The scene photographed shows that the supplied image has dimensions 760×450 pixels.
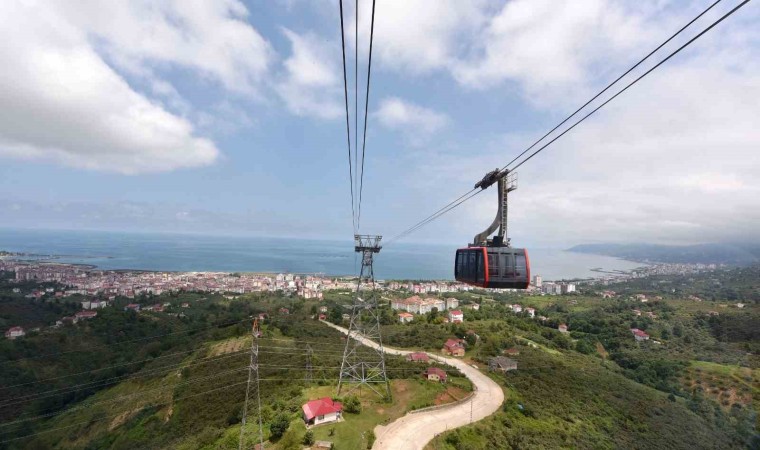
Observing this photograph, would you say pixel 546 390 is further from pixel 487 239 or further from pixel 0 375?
pixel 0 375

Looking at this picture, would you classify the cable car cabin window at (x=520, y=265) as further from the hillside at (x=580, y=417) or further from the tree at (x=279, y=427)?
the tree at (x=279, y=427)

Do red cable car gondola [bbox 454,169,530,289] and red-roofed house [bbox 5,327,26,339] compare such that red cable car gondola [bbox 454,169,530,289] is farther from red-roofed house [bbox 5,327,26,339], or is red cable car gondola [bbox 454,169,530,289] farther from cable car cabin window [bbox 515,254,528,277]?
red-roofed house [bbox 5,327,26,339]

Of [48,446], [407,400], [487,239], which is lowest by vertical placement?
[48,446]

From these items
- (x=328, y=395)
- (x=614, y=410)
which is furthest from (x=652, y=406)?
(x=328, y=395)

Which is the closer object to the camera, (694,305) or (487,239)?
(487,239)

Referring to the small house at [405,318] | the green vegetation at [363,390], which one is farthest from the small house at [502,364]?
the small house at [405,318]

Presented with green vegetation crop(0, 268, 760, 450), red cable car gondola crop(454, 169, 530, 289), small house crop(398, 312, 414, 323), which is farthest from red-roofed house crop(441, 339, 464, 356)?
red cable car gondola crop(454, 169, 530, 289)
